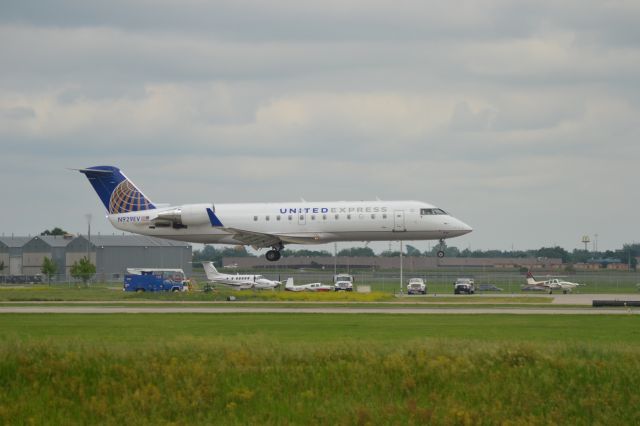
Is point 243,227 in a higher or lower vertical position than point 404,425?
higher

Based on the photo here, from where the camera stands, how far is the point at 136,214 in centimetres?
7375

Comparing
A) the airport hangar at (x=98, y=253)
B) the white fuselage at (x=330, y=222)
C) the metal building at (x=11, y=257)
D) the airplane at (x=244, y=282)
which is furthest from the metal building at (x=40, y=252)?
the white fuselage at (x=330, y=222)

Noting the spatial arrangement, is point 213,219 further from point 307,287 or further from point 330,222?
point 307,287

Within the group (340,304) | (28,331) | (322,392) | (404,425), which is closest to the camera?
(404,425)

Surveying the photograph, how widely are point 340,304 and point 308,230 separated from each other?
1091 cm

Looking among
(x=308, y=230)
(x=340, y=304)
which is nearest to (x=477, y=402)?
(x=340, y=304)

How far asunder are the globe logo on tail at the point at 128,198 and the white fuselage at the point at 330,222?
57.5 inches

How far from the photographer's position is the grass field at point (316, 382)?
22.8m

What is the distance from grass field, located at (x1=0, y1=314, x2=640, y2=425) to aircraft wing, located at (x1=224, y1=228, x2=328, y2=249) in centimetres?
4187

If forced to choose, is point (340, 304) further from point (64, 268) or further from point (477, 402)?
point (64, 268)

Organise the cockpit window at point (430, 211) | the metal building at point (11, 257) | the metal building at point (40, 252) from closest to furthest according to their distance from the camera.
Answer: the cockpit window at point (430, 211) < the metal building at point (40, 252) < the metal building at point (11, 257)

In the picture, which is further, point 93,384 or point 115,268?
point 115,268

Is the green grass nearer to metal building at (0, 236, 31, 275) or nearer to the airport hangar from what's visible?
the airport hangar

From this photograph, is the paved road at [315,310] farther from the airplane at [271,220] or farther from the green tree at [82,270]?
the green tree at [82,270]
